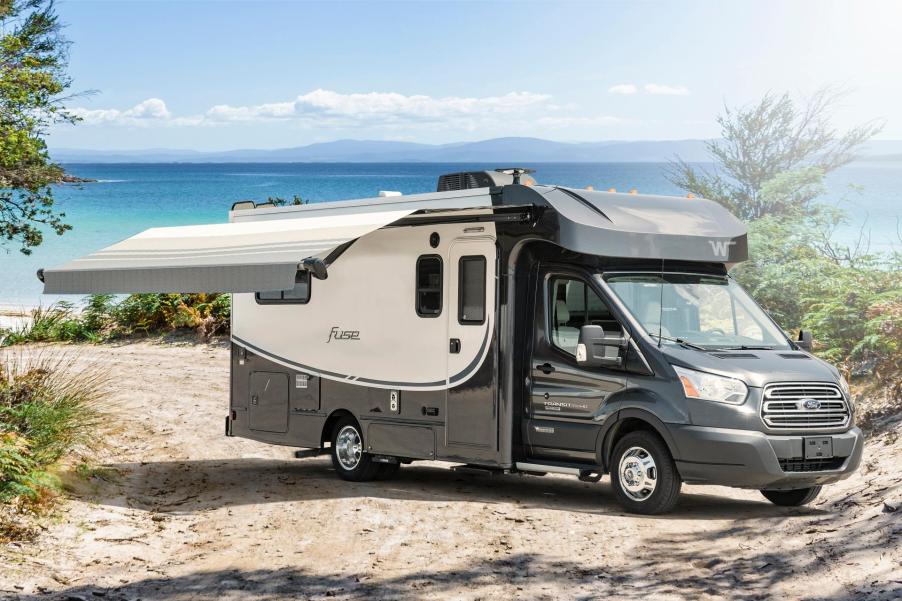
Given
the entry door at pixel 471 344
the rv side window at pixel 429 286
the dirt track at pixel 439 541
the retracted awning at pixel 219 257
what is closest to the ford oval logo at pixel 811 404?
the dirt track at pixel 439 541

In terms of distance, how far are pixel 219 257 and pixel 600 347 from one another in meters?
3.92

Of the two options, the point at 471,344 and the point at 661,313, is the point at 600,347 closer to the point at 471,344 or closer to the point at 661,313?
the point at 661,313

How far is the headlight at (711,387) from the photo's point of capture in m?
9.77

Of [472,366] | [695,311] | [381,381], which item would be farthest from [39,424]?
[695,311]

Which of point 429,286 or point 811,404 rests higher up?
point 429,286

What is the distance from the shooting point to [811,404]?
32.8ft

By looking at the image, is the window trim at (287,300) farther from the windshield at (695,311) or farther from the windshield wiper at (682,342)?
the windshield wiper at (682,342)

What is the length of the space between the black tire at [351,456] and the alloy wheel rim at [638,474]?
3267 mm

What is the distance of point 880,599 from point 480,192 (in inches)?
215

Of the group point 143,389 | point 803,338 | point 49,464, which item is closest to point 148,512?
point 49,464

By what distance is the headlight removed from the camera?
32.1 feet

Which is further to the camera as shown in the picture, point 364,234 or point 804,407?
point 364,234

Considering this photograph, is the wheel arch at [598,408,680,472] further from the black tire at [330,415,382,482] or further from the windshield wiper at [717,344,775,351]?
the black tire at [330,415,382,482]

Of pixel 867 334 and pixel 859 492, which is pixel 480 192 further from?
pixel 867 334
